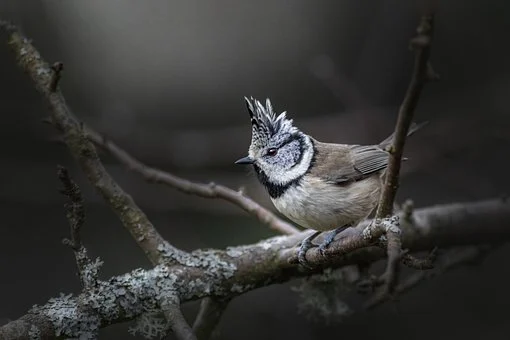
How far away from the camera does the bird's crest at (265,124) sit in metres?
3.51

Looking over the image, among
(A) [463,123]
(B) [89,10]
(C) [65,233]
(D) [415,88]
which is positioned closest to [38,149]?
(C) [65,233]

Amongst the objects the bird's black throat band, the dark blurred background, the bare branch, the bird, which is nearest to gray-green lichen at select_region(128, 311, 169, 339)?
the bare branch

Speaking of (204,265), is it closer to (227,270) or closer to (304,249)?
(227,270)

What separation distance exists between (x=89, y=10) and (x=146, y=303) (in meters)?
3.67

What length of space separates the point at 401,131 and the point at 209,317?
57.0 inches

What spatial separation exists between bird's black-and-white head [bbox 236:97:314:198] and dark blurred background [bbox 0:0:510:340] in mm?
1057

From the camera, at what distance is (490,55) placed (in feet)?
18.1

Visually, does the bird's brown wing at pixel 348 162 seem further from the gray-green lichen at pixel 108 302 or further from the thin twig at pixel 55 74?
the thin twig at pixel 55 74

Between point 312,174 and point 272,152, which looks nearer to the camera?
point 312,174

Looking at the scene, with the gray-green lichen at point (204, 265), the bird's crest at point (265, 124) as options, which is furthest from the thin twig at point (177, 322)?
the bird's crest at point (265, 124)

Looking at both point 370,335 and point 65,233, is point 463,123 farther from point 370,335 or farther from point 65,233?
point 65,233

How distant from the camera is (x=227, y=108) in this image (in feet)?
19.6

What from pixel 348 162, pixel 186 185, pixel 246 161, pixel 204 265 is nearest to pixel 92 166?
pixel 186 185

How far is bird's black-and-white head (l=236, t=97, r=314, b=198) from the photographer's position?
3.61 metres
